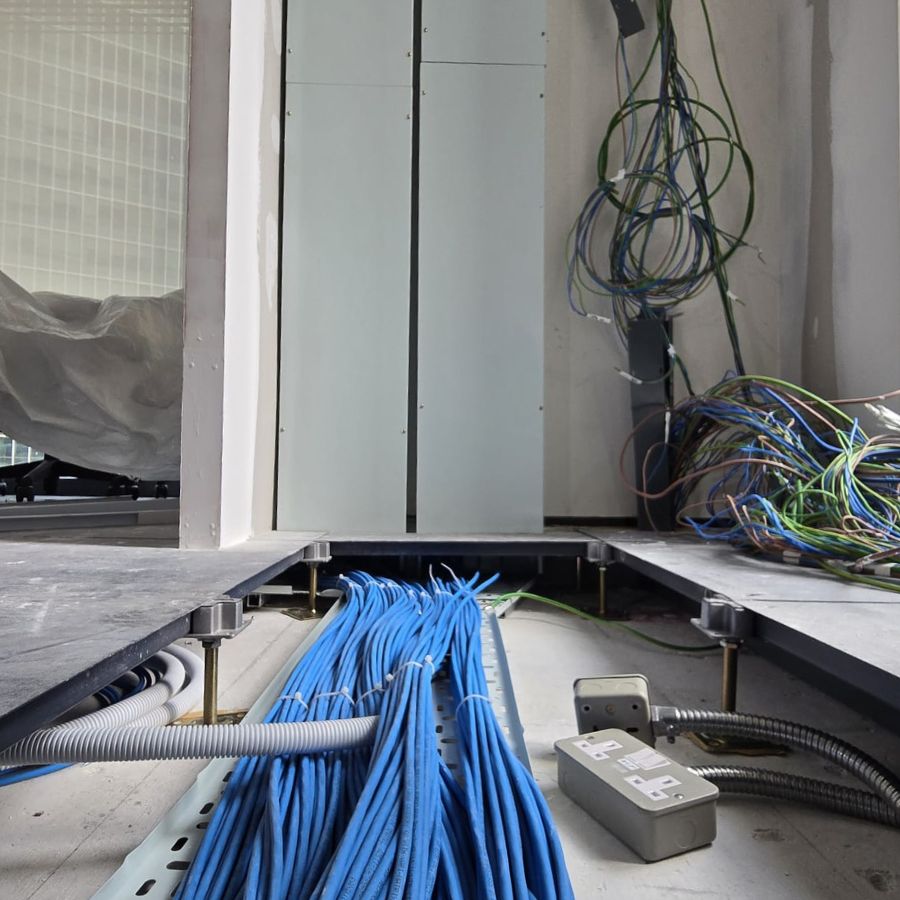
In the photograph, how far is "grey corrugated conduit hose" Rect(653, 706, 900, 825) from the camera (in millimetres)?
767

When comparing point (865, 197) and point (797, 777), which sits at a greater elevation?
point (865, 197)

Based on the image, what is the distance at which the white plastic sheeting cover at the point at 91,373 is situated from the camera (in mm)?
2344

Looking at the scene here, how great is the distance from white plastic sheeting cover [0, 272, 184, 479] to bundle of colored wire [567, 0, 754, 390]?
5.19ft

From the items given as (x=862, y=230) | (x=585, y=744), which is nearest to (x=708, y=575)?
(x=585, y=744)

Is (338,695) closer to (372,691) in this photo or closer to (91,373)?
(372,691)

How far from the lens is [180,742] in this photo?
28.5 inches

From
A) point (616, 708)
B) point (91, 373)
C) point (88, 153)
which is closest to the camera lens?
point (616, 708)

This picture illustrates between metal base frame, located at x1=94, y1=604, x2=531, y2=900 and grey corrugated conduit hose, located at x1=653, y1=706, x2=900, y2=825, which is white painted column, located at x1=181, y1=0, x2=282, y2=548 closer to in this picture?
metal base frame, located at x1=94, y1=604, x2=531, y2=900

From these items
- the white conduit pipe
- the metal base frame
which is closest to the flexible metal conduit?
the metal base frame

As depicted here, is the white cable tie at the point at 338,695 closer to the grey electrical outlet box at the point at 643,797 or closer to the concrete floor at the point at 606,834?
the concrete floor at the point at 606,834

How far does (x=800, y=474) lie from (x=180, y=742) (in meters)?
1.55

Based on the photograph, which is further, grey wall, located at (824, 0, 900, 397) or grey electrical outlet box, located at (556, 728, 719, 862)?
grey wall, located at (824, 0, 900, 397)

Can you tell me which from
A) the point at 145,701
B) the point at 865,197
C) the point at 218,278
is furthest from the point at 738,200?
the point at 145,701

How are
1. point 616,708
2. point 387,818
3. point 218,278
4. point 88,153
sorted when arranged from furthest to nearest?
point 88,153
point 218,278
point 616,708
point 387,818
